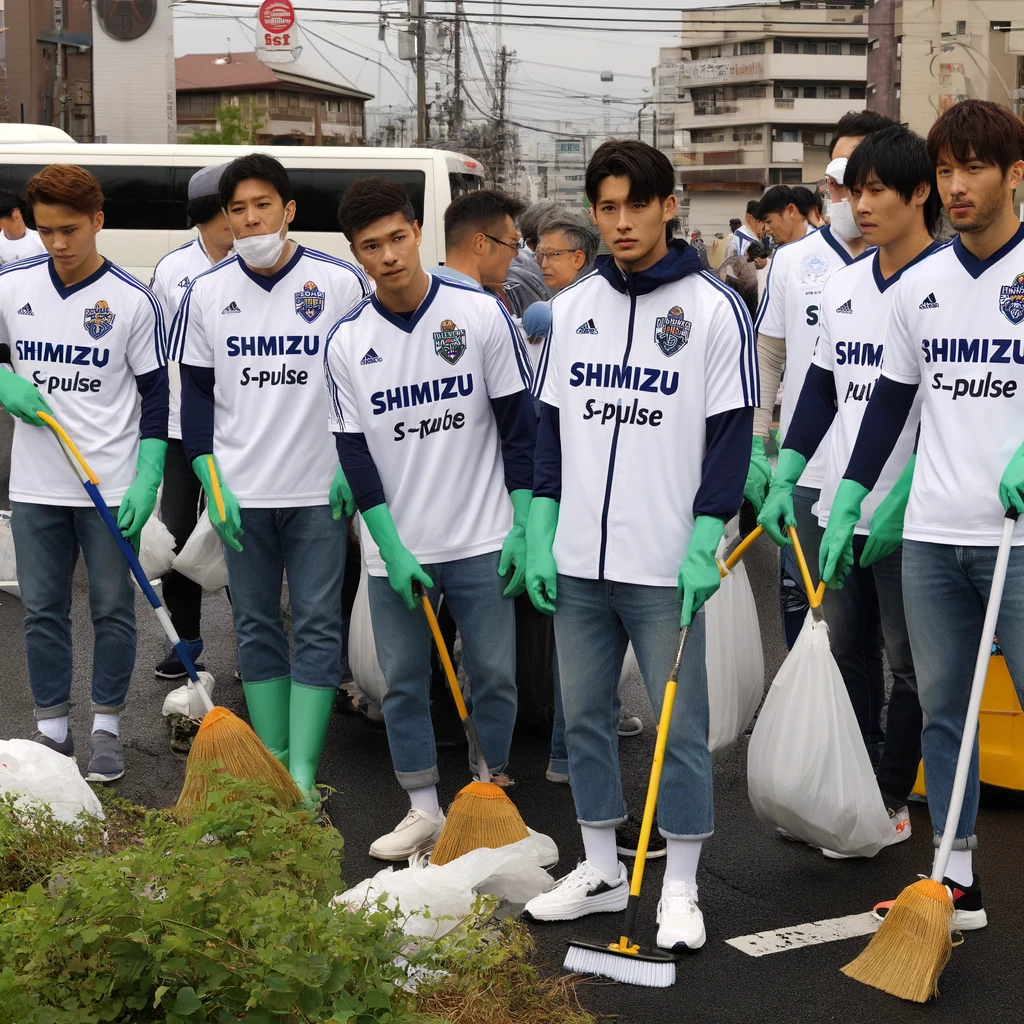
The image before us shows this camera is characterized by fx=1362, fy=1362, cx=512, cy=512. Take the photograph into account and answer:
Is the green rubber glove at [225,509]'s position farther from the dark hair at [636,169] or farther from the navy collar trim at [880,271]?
the navy collar trim at [880,271]

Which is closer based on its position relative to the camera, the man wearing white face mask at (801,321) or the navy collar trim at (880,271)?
the navy collar trim at (880,271)

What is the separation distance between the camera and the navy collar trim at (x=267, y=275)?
4.45 metres

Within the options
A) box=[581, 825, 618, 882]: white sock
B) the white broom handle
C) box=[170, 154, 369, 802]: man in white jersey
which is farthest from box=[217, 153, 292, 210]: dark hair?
the white broom handle

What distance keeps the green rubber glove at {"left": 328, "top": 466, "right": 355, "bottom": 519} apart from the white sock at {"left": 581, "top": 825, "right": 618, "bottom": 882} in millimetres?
1295

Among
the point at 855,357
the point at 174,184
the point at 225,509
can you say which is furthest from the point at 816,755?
the point at 174,184

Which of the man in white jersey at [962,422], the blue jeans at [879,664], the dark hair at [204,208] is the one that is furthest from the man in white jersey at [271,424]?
the man in white jersey at [962,422]

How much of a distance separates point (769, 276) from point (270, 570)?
211cm

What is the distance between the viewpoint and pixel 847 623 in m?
4.34

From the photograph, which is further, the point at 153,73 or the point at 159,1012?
the point at 153,73

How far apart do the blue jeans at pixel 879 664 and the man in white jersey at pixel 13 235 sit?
971cm

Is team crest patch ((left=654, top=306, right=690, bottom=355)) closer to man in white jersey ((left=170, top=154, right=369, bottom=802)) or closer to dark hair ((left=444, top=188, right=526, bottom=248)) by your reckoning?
man in white jersey ((left=170, top=154, right=369, bottom=802))


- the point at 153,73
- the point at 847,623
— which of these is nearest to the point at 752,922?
the point at 847,623

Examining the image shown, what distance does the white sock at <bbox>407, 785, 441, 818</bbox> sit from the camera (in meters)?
4.28

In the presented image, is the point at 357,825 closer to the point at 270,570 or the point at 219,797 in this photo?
the point at 270,570
